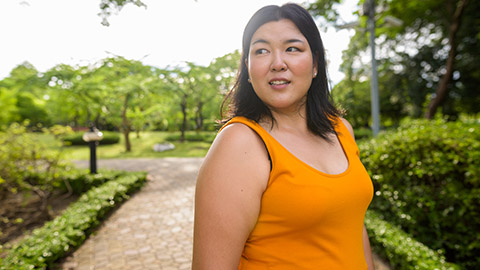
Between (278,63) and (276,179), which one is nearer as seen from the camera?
(276,179)

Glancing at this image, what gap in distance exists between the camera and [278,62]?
3.47 feet

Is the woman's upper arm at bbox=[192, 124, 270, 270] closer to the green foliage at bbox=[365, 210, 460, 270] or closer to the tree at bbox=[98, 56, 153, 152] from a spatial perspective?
the green foliage at bbox=[365, 210, 460, 270]

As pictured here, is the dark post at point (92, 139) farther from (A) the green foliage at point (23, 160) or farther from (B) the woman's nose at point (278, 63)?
(B) the woman's nose at point (278, 63)

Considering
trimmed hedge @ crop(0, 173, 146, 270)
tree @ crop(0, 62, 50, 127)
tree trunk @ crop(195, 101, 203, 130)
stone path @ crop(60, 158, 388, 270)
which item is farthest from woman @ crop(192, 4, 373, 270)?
tree trunk @ crop(195, 101, 203, 130)

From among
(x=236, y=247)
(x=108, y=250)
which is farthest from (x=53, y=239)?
(x=236, y=247)

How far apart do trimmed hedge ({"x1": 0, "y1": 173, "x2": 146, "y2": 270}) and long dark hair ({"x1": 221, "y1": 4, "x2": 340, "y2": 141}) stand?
13.0 ft

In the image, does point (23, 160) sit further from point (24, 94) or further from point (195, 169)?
point (24, 94)

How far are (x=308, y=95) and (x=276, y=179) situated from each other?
61cm

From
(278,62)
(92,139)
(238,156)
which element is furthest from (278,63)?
(92,139)

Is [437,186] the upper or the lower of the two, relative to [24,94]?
lower

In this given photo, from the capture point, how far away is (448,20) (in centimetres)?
1453

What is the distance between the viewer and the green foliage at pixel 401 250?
301cm

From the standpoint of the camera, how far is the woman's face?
1077 millimetres

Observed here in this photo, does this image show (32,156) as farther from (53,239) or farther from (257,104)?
(257,104)
